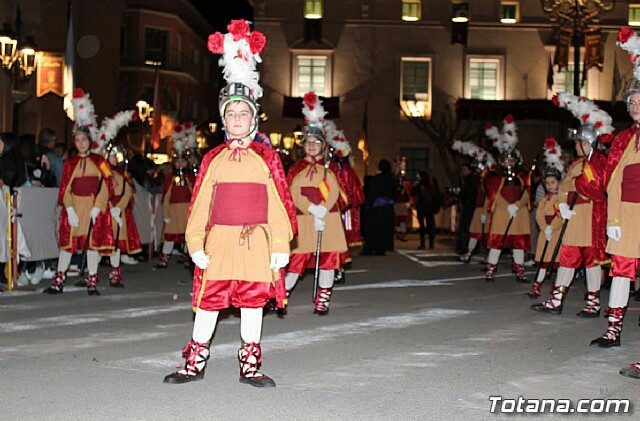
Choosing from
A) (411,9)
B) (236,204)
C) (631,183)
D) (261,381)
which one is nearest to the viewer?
(261,381)

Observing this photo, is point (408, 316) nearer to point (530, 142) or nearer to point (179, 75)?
point (530, 142)

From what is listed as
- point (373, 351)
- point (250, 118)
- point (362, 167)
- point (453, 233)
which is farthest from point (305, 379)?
point (362, 167)

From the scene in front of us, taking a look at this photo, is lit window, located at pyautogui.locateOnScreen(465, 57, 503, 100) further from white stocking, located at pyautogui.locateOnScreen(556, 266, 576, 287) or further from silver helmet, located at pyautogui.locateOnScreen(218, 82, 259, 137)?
silver helmet, located at pyautogui.locateOnScreen(218, 82, 259, 137)

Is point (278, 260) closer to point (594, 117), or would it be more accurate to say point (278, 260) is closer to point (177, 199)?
point (594, 117)

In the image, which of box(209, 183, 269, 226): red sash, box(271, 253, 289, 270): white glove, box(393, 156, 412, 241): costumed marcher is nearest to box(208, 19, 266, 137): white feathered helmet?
box(209, 183, 269, 226): red sash

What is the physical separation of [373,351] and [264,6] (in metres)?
38.3

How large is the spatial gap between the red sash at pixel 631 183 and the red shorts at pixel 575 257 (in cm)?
240

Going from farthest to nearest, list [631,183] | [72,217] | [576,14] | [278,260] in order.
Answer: [576,14] < [72,217] < [631,183] < [278,260]

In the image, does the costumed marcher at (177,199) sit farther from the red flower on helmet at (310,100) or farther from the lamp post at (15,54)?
the red flower on helmet at (310,100)

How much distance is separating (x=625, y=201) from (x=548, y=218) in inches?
176

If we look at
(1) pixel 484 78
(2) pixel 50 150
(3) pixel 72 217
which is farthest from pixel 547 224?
(1) pixel 484 78

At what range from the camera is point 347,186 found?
1194 cm

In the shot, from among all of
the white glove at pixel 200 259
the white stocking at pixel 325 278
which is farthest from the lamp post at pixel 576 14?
the white glove at pixel 200 259

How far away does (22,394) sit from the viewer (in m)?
6.38
